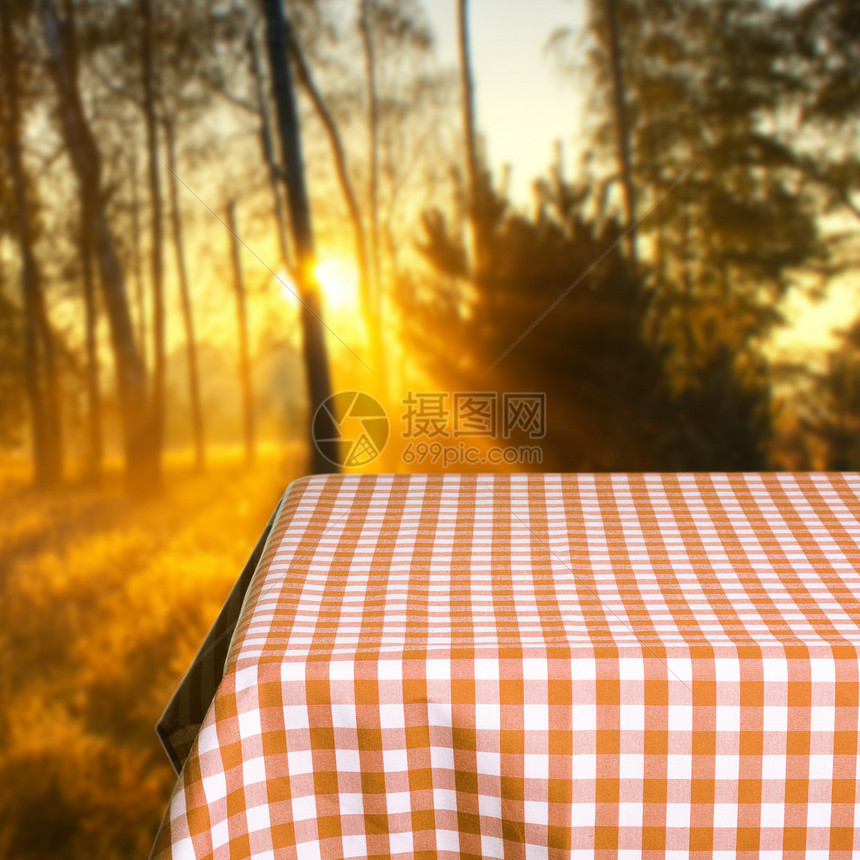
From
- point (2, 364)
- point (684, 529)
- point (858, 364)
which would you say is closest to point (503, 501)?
point (684, 529)

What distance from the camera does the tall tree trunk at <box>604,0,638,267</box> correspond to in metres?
2.04

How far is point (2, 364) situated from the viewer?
6.15 ft

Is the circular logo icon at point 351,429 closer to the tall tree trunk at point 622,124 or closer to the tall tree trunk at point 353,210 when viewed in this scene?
the tall tree trunk at point 353,210

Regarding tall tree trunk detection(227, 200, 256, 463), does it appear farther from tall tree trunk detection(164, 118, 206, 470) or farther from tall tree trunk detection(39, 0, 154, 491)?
tall tree trunk detection(39, 0, 154, 491)

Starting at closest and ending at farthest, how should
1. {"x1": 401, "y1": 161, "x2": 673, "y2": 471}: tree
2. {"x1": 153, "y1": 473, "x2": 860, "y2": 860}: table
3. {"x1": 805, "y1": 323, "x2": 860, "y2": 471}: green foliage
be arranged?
{"x1": 153, "y1": 473, "x2": 860, "y2": 860}: table < {"x1": 401, "y1": 161, "x2": 673, "y2": 471}: tree < {"x1": 805, "y1": 323, "x2": 860, "y2": 471}: green foliage

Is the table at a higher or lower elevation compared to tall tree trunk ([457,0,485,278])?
lower

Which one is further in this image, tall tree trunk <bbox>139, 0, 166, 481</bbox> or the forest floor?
tall tree trunk <bbox>139, 0, 166, 481</bbox>

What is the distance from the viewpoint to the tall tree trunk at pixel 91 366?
189 centimetres

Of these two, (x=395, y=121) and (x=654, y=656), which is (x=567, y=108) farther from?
(x=654, y=656)

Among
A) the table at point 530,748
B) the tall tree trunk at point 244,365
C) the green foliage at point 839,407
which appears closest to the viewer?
the table at point 530,748

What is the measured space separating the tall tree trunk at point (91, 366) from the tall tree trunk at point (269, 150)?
17.6 inches

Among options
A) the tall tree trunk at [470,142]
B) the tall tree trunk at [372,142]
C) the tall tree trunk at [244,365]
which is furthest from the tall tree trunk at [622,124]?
the tall tree trunk at [244,365]

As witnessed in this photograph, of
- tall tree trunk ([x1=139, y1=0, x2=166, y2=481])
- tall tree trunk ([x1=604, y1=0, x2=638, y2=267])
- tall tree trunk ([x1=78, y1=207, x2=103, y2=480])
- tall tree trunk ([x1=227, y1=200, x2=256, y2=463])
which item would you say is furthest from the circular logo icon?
tall tree trunk ([x1=604, y1=0, x2=638, y2=267])

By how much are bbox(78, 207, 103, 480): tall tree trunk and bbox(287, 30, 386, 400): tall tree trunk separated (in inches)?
24.3
